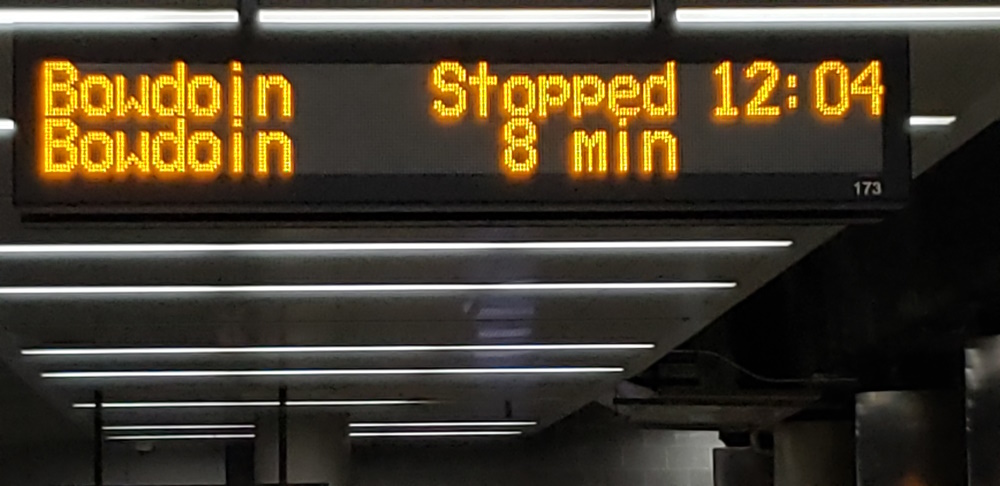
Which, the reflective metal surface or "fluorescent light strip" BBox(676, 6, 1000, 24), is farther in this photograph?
the reflective metal surface

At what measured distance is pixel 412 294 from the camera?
884 centimetres

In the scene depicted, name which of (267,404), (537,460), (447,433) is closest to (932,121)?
(267,404)

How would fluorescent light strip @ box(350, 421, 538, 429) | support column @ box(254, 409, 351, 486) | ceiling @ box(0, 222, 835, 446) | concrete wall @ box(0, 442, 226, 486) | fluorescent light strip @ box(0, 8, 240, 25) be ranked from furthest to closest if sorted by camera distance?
concrete wall @ box(0, 442, 226, 486)
fluorescent light strip @ box(350, 421, 538, 429)
support column @ box(254, 409, 351, 486)
ceiling @ box(0, 222, 835, 446)
fluorescent light strip @ box(0, 8, 240, 25)

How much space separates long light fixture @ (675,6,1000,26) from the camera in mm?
4375

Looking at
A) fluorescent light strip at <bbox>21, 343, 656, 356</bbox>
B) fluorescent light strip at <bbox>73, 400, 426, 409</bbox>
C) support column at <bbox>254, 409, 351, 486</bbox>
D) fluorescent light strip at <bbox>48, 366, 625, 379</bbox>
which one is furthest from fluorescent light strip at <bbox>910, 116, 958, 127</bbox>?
support column at <bbox>254, 409, 351, 486</bbox>

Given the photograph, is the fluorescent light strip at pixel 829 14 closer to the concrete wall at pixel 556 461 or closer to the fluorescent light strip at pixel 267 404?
the fluorescent light strip at pixel 267 404

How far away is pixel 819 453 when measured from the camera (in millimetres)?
19906

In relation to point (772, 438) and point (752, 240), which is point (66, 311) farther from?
point (772, 438)

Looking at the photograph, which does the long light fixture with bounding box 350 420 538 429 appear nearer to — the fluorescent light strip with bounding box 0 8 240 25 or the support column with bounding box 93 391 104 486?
the support column with bounding box 93 391 104 486

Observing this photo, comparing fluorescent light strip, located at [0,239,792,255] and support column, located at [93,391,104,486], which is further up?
fluorescent light strip, located at [0,239,792,255]

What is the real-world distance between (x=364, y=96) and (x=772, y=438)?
18.7 metres

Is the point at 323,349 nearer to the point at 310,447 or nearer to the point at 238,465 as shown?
the point at 310,447

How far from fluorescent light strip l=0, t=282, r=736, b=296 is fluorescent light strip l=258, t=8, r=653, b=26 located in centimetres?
409

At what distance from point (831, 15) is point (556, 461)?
2034 centimetres
